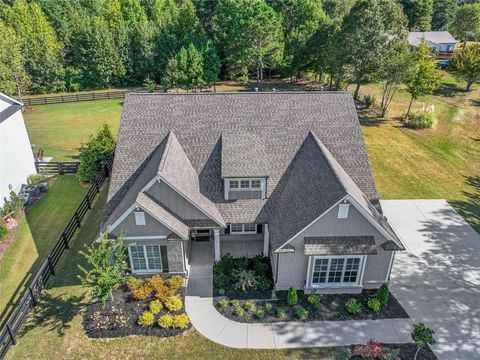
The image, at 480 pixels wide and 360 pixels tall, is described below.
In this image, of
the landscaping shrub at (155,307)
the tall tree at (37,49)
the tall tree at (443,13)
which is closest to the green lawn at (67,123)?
the tall tree at (37,49)

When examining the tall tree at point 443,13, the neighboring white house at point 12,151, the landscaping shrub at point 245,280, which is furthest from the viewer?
the tall tree at point 443,13

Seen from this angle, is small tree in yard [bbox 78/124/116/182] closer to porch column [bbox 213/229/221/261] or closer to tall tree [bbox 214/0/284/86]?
porch column [bbox 213/229/221/261]

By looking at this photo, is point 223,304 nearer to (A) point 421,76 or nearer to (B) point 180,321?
(B) point 180,321

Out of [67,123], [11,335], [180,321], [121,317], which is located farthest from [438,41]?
[11,335]

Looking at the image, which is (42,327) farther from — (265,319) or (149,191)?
(265,319)

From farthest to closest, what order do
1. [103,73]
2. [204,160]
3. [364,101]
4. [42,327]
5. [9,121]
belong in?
[103,73]
[364,101]
[9,121]
[204,160]
[42,327]

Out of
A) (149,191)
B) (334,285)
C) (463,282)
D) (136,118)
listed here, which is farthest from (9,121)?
(463,282)

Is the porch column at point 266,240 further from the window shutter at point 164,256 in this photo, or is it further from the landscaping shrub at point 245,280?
the window shutter at point 164,256
